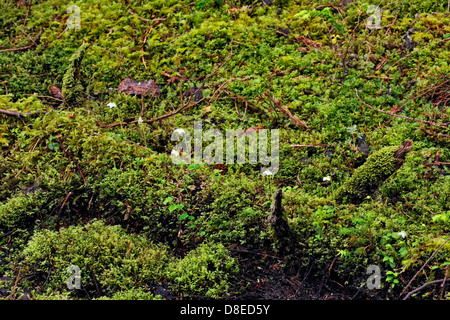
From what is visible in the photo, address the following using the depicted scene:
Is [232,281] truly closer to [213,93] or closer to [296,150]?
[296,150]

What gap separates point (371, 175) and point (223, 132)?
1822 millimetres

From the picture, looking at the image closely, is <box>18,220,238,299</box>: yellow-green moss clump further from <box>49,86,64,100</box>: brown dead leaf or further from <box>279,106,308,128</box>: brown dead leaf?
<box>49,86,64,100</box>: brown dead leaf

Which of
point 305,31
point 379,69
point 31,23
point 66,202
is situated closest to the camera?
point 66,202

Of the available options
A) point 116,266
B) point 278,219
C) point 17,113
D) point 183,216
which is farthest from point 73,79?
point 278,219

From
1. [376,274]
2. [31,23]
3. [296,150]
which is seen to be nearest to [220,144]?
[296,150]

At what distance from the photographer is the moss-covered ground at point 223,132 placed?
340 cm

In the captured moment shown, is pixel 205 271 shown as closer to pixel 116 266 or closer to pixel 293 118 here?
pixel 116 266

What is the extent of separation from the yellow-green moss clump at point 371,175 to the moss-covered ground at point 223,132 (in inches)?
1.0

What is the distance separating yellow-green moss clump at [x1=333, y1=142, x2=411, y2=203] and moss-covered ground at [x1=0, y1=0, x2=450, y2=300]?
0.08 ft

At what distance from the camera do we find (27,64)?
5.90m

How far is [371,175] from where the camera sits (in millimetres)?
3889

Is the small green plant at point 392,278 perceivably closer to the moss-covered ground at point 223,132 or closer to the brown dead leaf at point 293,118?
the moss-covered ground at point 223,132

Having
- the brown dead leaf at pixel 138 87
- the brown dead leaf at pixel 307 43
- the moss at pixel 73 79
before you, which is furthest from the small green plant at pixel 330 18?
the moss at pixel 73 79
